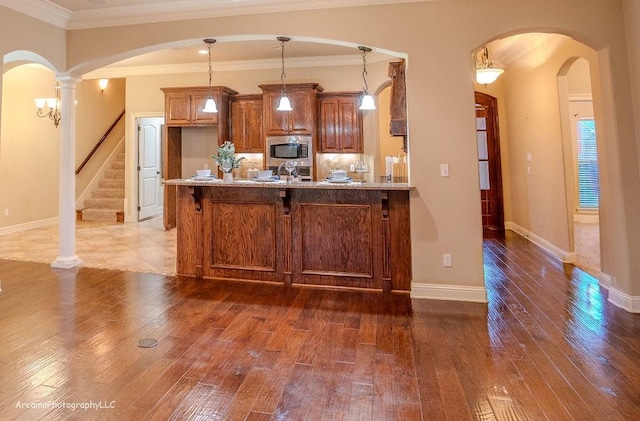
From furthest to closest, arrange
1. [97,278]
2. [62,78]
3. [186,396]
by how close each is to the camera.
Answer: [62,78] < [97,278] < [186,396]

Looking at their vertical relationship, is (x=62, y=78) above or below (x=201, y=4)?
below

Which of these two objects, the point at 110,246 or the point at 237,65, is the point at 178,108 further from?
the point at 110,246

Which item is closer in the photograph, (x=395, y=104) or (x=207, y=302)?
(x=207, y=302)

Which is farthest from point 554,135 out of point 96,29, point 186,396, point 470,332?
point 96,29

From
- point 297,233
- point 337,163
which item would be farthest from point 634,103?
point 337,163

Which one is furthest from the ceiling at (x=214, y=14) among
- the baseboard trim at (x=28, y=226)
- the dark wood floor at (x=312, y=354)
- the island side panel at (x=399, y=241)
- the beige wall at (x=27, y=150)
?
the baseboard trim at (x=28, y=226)

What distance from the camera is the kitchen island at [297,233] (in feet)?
12.3

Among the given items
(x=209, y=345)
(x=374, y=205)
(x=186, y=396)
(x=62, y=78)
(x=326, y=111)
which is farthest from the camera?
(x=326, y=111)

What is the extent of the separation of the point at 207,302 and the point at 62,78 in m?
3.48

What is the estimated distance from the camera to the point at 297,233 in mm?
3969

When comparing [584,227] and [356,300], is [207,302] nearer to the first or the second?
[356,300]

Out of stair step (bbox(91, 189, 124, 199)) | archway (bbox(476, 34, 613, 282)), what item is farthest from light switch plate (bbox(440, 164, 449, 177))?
stair step (bbox(91, 189, 124, 199))

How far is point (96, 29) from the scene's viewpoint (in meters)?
4.44

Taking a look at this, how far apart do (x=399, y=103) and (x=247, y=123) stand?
357cm
